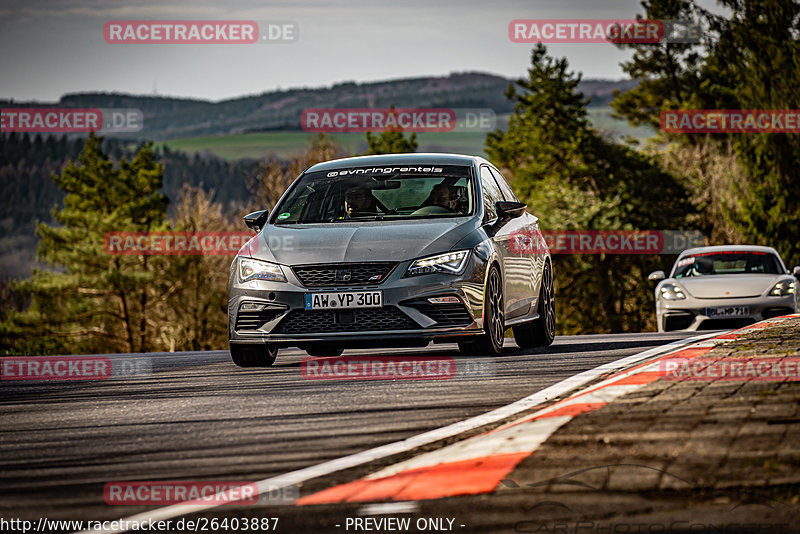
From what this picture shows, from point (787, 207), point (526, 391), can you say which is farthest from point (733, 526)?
point (787, 207)

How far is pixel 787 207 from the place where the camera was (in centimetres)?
5447

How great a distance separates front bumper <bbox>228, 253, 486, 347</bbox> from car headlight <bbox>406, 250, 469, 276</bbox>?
4 cm

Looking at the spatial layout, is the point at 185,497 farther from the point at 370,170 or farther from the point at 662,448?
the point at 370,170

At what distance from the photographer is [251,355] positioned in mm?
10930

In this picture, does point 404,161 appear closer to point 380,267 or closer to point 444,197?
point 444,197

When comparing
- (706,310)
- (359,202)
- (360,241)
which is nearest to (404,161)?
(359,202)

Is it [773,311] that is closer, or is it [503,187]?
[503,187]

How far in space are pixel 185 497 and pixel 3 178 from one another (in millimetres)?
182661

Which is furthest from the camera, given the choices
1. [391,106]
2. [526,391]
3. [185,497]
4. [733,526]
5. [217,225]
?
[391,106]

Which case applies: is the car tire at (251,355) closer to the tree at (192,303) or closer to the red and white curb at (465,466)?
the red and white curb at (465,466)

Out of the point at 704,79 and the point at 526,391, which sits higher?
the point at 704,79

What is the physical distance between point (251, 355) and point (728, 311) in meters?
10.4

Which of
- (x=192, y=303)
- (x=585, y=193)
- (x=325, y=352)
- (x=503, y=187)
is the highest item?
(x=585, y=193)

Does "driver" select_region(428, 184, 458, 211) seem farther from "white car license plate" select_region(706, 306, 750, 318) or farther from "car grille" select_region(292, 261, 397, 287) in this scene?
"white car license plate" select_region(706, 306, 750, 318)
